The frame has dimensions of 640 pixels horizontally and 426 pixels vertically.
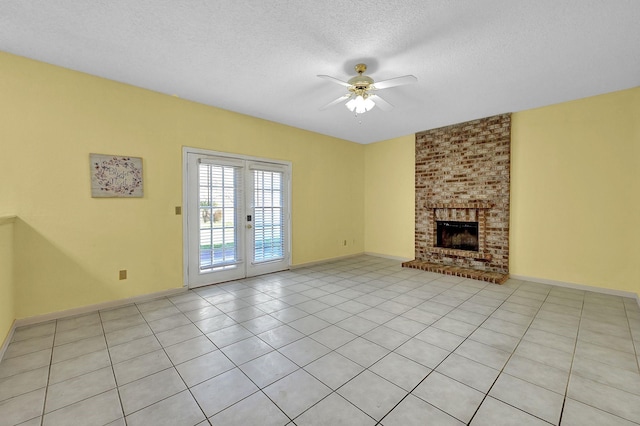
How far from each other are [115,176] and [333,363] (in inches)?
135

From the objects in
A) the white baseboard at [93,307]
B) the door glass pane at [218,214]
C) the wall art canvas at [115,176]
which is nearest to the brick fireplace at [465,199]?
the door glass pane at [218,214]

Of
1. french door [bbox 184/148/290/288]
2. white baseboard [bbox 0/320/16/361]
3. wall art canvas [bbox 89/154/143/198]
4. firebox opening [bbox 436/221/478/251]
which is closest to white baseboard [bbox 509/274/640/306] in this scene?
firebox opening [bbox 436/221/478/251]

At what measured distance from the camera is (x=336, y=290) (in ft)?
13.3

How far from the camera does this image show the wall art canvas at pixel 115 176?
3.27m

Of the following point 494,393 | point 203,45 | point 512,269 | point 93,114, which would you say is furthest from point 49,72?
point 512,269

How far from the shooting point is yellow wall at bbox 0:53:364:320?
285 cm

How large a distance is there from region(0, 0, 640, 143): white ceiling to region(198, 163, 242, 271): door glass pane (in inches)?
46.1

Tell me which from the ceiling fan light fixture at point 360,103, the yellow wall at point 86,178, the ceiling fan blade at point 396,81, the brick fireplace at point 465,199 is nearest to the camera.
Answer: the ceiling fan blade at point 396,81

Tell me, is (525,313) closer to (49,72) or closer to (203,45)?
(203,45)

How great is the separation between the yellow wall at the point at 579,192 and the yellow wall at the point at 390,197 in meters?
1.92

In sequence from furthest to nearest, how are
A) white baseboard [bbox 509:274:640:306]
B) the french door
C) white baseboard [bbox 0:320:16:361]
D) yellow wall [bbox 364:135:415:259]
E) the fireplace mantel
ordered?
yellow wall [bbox 364:135:415:259], the fireplace mantel, the french door, white baseboard [bbox 509:274:640:306], white baseboard [bbox 0:320:16:361]

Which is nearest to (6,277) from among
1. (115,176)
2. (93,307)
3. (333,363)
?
(93,307)

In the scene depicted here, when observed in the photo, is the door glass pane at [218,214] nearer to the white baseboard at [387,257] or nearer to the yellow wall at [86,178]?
the yellow wall at [86,178]

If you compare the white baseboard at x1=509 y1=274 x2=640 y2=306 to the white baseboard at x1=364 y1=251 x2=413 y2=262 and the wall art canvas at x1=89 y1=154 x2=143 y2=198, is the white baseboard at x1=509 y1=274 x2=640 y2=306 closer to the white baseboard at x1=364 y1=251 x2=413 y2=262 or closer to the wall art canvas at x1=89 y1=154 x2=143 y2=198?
the white baseboard at x1=364 y1=251 x2=413 y2=262
